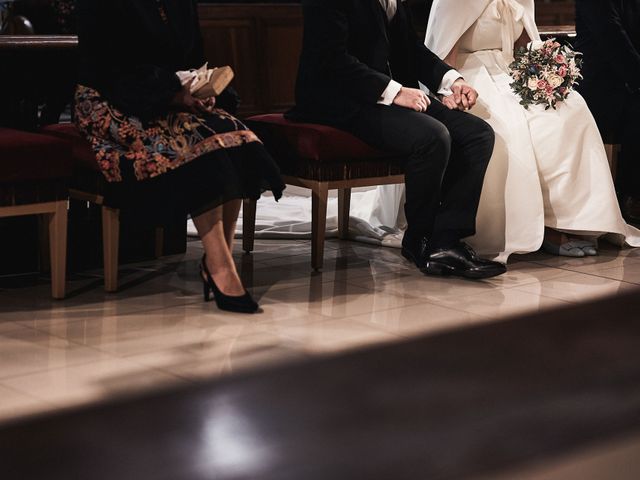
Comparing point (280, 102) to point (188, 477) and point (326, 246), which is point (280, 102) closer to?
point (326, 246)

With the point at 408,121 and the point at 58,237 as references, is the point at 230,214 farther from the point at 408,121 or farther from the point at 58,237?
the point at 408,121

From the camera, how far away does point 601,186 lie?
4969mm

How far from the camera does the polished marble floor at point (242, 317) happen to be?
10.6ft

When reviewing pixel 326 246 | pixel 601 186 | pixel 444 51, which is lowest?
pixel 326 246

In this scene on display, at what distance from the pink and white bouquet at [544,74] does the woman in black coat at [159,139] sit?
1.42m

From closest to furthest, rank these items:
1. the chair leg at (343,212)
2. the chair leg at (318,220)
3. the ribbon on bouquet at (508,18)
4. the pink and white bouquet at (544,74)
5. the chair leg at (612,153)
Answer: the chair leg at (318,220) → the pink and white bouquet at (544,74) → the ribbon on bouquet at (508,18) → the chair leg at (343,212) → the chair leg at (612,153)

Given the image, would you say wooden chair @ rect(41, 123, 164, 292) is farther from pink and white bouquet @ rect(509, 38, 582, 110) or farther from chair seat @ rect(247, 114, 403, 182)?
pink and white bouquet @ rect(509, 38, 582, 110)

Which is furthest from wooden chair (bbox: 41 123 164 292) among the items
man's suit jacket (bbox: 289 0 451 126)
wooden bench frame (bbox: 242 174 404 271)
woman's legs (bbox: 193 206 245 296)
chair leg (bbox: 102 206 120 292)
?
man's suit jacket (bbox: 289 0 451 126)

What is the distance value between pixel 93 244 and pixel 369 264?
118 cm

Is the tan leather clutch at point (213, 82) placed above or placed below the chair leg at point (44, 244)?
above

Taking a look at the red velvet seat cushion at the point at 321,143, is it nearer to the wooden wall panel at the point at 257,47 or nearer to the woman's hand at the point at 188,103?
the woman's hand at the point at 188,103

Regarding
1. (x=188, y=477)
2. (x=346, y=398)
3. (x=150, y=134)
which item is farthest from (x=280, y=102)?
(x=188, y=477)

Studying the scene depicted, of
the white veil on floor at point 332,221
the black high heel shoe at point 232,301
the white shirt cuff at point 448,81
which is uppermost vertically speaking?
the white shirt cuff at point 448,81

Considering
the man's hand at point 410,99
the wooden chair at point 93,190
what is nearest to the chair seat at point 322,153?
the man's hand at point 410,99
